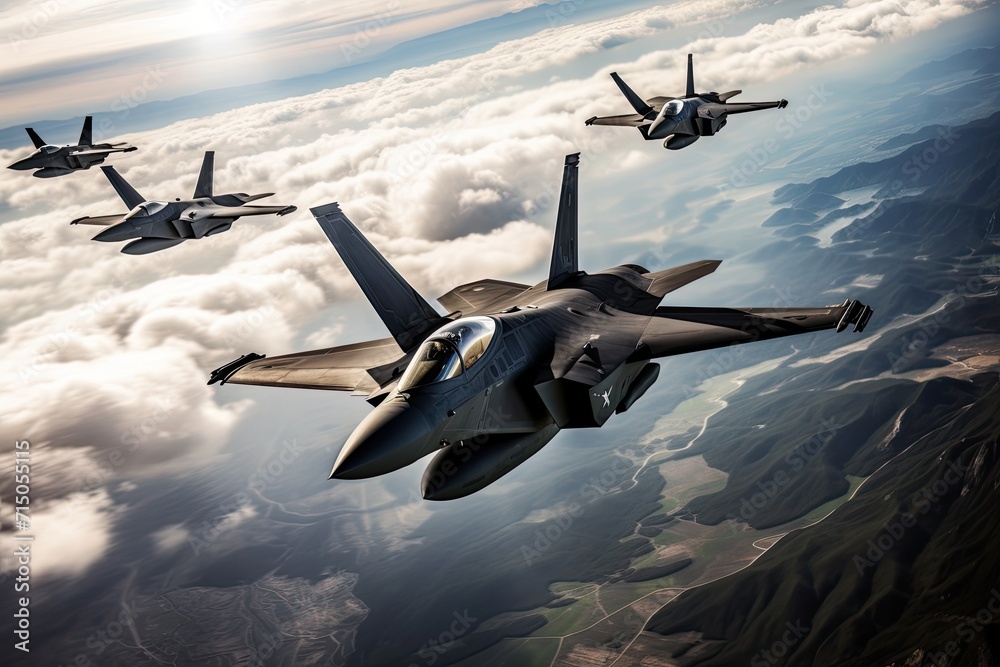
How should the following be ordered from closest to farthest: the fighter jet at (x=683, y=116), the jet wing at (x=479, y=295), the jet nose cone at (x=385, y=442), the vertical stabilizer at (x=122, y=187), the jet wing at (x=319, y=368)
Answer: the jet nose cone at (x=385, y=442), the jet wing at (x=319, y=368), the jet wing at (x=479, y=295), the vertical stabilizer at (x=122, y=187), the fighter jet at (x=683, y=116)

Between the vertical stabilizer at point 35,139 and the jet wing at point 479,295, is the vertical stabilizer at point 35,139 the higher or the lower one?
the higher one

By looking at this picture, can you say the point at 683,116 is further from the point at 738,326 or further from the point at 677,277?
the point at 738,326

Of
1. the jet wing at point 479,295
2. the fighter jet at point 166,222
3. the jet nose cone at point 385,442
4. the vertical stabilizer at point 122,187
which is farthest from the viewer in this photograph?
the vertical stabilizer at point 122,187

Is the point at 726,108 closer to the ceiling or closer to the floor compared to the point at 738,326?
closer to the ceiling

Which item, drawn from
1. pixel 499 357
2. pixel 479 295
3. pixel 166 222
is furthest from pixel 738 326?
pixel 166 222

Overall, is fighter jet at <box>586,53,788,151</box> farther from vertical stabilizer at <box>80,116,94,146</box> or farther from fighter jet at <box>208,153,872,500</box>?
vertical stabilizer at <box>80,116,94,146</box>

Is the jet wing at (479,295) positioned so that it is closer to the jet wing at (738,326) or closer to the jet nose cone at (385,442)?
the jet wing at (738,326)

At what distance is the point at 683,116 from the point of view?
41.1m

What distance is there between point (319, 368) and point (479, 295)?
7.08m

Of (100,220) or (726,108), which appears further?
(726,108)

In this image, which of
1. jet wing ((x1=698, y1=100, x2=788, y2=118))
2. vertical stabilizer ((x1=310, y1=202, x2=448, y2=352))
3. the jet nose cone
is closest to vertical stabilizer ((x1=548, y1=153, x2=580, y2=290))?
vertical stabilizer ((x1=310, y1=202, x2=448, y2=352))

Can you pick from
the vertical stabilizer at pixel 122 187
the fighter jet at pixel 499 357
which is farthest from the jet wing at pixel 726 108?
the vertical stabilizer at pixel 122 187

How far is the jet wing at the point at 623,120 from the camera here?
4556 cm

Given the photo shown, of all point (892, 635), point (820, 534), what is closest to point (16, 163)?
point (892, 635)
